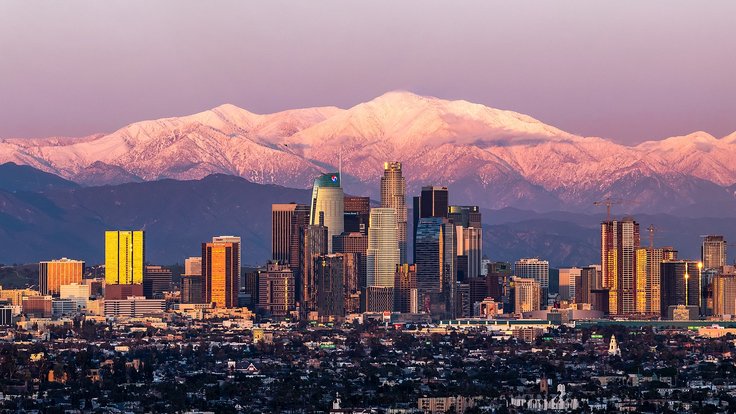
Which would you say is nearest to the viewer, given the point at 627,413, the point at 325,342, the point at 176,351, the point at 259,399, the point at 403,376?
the point at 627,413

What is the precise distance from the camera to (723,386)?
141 m

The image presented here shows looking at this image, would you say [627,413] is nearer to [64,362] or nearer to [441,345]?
[64,362]

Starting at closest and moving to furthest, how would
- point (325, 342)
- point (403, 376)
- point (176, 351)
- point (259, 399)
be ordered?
point (259, 399)
point (403, 376)
point (176, 351)
point (325, 342)

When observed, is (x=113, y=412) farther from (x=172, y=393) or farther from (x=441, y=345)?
(x=441, y=345)

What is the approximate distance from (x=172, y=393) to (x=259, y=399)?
466cm

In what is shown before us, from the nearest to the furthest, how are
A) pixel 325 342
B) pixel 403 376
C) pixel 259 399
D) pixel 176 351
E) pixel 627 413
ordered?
pixel 627 413 < pixel 259 399 < pixel 403 376 < pixel 176 351 < pixel 325 342

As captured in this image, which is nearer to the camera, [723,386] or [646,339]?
[723,386]

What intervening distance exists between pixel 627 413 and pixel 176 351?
6197 centimetres

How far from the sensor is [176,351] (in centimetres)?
17988

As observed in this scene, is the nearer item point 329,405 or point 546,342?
point 329,405

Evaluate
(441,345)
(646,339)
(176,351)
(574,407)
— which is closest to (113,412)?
(574,407)

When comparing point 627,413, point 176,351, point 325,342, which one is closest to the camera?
point 627,413

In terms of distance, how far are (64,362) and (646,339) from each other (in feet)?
172

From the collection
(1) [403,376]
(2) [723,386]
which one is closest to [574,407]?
(2) [723,386]
